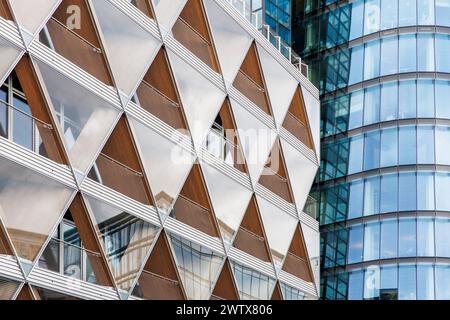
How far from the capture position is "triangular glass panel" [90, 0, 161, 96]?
1022 inches

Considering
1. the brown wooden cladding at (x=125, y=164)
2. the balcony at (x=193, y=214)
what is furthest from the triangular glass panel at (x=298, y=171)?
the brown wooden cladding at (x=125, y=164)

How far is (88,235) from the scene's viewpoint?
23.8 metres

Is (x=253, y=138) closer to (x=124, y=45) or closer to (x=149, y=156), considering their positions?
(x=149, y=156)

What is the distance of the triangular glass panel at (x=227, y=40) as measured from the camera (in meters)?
31.3

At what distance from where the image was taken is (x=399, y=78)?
144ft

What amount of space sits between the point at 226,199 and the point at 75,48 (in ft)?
27.2

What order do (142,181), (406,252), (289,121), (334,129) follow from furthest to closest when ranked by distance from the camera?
(334,129) < (406,252) < (289,121) < (142,181)

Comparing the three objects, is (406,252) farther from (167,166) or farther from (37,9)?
(37,9)

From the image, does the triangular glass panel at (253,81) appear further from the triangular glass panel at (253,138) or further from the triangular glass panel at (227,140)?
the triangular glass panel at (227,140)

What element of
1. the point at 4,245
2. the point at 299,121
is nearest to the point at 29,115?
the point at 4,245

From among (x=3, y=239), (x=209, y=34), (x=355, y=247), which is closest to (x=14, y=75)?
(x=3, y=239)

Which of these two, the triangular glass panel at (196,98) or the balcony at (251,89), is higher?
the balcony at (251,89)

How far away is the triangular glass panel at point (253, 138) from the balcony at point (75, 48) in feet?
23.4

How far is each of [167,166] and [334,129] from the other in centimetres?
1859
